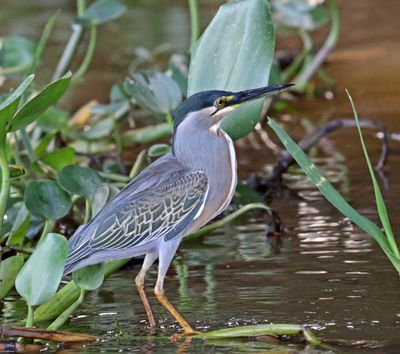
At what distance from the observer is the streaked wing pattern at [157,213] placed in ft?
15.4

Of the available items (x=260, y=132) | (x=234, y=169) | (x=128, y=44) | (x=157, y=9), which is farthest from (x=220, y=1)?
(x=234, y=169)

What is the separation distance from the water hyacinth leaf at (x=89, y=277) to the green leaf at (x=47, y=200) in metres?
0.53

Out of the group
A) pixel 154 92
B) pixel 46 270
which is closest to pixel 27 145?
pixel 154 92

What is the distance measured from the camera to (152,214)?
15.5 ft

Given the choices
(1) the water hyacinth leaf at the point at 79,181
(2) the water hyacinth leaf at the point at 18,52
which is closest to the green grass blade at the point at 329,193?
(1) the water hyacinth leaf at the point at 79,181

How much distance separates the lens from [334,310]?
4.80m

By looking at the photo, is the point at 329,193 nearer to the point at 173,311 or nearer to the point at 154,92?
the point at 173,311

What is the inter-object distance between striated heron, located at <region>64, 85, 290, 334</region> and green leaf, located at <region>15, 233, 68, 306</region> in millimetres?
299

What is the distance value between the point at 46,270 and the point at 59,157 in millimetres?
1957

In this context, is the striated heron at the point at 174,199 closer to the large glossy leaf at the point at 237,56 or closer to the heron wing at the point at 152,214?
the heron wing at the point at 152,214

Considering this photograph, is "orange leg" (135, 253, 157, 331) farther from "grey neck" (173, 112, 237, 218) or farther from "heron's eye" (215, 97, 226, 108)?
"heron's eye" (215, 97, 226, 108)

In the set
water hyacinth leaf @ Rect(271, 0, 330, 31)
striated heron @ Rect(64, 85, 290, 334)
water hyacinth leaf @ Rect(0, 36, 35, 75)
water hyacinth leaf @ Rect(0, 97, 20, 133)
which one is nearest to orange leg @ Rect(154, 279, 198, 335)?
striated heron @ Rect(64, 85, 290, 334)

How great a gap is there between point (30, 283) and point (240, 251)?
172cm

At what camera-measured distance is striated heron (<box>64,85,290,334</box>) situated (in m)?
4.70
